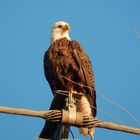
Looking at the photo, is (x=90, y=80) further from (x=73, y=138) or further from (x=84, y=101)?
(x=73, y=138)

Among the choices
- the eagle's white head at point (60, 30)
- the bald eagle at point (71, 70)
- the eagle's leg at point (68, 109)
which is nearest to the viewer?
the eagle's leg at point (68, 109)

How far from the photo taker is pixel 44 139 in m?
5.04

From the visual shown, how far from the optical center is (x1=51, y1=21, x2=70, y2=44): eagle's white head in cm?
990

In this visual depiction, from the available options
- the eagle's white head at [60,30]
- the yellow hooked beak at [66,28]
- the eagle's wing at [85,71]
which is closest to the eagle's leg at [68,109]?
the eagle's wing at [85,71]

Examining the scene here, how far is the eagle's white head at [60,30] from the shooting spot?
9.90m

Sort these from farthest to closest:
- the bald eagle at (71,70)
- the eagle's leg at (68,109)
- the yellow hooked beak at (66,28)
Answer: the yellow hooked beak at (66,28), the bald eagle at (71,70), the eagle's leg at (68,109)

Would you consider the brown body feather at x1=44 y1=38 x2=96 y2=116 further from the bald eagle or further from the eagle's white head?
the eagle's white head

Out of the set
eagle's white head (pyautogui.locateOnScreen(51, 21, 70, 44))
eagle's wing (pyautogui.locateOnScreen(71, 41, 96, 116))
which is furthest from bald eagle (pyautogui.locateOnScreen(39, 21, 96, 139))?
eagle's white head (pyautogui.locateOnScreen(51, 21, 70, 44))

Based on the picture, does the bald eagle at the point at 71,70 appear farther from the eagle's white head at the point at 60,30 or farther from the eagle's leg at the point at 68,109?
the eagle's leg at the point at 68,109

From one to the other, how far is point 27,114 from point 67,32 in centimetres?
641

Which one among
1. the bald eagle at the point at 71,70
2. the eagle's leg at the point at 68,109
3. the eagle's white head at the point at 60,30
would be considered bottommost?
A: the eagle's leg at the point at 68,109

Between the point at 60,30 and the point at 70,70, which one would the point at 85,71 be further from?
the point at 60,30

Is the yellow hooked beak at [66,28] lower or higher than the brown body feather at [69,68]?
higher

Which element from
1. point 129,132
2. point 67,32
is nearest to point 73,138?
point 129,132
